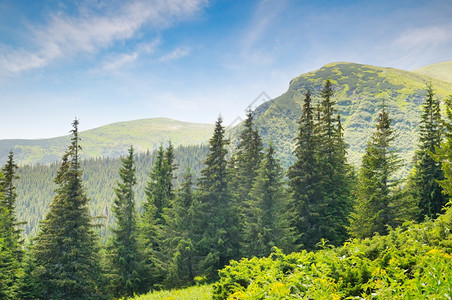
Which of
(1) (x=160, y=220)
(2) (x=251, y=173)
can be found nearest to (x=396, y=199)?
(2) (x=251, y=173)

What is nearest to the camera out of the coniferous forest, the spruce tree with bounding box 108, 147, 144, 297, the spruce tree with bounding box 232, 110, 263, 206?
the coniferous forest

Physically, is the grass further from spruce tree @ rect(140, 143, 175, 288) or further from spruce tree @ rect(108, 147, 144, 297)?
spruce tree @ rect(108, 147, 144, 297)

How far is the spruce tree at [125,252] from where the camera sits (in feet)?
95.0

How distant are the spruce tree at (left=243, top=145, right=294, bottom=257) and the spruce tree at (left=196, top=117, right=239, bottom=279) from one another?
109 inches

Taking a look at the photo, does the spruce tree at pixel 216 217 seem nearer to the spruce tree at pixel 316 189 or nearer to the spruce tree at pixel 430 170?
the spruce tree at pixel 316 189

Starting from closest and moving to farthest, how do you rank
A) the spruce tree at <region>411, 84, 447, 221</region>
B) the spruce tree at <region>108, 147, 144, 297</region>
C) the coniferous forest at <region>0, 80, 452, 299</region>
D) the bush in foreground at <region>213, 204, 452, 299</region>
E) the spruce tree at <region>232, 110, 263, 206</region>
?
the bush in foreground at <region>213, 204, 452, 299</region> → the coniferous forest at <region>0, 80, 452, 299</region> → the spruce tree at <region>411, 84, 447, 221</region> → the spruce tree at <region>108, 147, 144, 297</region> → the spruce tree at <region>232, 110, 263, 206</region>

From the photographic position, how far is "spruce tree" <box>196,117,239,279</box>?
1079 inches

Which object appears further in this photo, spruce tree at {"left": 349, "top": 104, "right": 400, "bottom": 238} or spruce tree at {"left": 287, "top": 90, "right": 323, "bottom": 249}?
spruce tree at {"left": 287, "top": 90, "right": 323, "bottom": 249}

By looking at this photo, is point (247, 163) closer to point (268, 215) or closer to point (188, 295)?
point (268, 215)

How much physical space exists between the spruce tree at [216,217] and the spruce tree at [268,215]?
9.12ft

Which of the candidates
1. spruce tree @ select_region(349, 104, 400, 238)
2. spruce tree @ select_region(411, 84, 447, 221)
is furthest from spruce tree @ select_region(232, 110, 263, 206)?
spruce tree @ select_region(411, 84, 447, 221)

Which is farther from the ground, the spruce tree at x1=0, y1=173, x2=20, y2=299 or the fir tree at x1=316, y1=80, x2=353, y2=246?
the fir tree at x1=316, y1=80, x2=353, y2=246

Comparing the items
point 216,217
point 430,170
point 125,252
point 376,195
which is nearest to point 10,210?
point 125,252

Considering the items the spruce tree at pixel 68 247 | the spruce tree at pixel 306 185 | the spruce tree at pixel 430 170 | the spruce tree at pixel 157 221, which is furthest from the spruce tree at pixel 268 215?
the spruce tree at pixel 68 247
